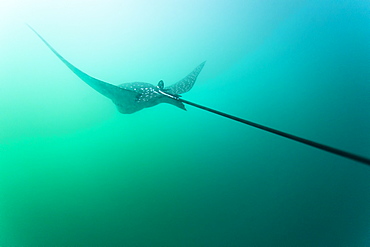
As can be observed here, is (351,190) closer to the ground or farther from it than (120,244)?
farther from it

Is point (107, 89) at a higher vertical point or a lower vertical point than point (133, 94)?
lower

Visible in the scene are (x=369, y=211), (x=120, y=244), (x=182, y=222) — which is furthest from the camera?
(x=369, y=211)

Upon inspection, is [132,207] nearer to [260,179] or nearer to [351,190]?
[260,179]

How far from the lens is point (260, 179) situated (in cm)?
444

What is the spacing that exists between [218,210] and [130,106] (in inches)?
116

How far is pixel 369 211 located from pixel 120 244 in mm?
5914

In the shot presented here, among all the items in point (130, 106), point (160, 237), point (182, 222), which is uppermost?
point (130, 106)

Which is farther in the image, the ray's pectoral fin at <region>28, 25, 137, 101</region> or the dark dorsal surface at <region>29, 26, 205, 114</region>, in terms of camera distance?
the dark dorsal surface at <region>29, 26, 205, 114</region>

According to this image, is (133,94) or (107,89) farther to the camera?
(133,94)

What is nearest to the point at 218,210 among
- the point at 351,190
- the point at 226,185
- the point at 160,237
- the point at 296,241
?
the point at 226,185

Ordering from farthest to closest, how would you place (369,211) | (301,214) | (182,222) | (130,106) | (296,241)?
(369,211) → (301,214) → (296,241) → (182,222) → (130,106)

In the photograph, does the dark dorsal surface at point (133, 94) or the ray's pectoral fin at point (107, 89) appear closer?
the ray's pectoral fin at point (107, 89)

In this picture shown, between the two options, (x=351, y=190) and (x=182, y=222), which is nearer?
(x=182, y=222)

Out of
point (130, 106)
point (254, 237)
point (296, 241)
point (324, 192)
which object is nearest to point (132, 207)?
point (130, 106)
